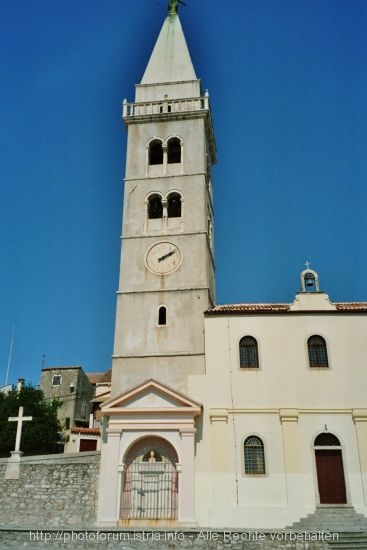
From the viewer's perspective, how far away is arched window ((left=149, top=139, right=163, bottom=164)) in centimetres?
2809

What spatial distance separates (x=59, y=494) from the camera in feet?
68.0

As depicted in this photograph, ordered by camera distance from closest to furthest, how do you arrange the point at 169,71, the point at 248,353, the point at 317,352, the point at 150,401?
1. the point at 150,401
2. the point at 317,352
3. the point at 248,353
4. the point at 169,71

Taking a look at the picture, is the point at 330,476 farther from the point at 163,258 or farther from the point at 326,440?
the point at 163,258

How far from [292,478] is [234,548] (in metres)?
5.29

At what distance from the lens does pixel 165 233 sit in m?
25.6

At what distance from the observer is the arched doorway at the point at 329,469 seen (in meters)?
20.0

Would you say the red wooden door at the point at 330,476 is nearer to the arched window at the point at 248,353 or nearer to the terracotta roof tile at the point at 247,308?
the arched window at the point at 248,353

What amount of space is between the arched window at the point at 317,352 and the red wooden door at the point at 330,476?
370 centimetres

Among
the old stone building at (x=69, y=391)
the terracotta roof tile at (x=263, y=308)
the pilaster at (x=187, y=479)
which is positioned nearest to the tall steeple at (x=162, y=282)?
the pilaster at (x=187, y=479)

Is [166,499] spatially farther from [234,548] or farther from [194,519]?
[234,548]

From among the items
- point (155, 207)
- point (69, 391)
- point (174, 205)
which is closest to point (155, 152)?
point (155, 207)

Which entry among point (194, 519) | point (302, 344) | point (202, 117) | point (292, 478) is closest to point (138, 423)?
point (194, 519)

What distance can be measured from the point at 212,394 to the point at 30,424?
18.7 m

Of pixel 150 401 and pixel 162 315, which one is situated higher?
pixel 162 315
